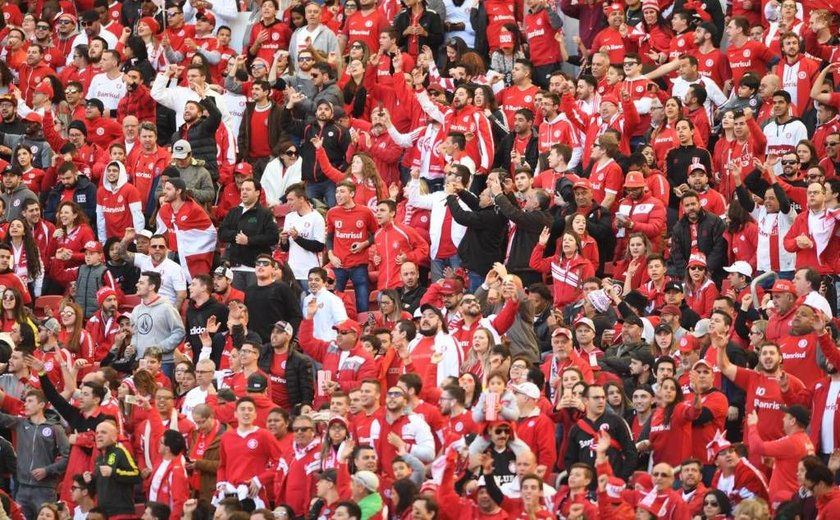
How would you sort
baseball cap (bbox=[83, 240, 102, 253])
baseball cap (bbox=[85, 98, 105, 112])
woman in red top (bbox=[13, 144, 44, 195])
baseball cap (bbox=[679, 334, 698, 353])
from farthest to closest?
1. baseball cap (bbox=[85, 98, 105, 112])
2. woman in red top (bbox=[13, 144, 44, 195])
3. baseball cap (bbox=[83, 240, 102, 253])
4. baseball cap (bbox=[679, 334, 698, 353])

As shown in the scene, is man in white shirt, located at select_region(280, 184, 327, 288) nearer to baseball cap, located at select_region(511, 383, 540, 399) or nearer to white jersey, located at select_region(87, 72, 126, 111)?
baseball cap, located at select_region(511, 383, 540, 399)

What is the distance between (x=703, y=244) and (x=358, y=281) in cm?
320

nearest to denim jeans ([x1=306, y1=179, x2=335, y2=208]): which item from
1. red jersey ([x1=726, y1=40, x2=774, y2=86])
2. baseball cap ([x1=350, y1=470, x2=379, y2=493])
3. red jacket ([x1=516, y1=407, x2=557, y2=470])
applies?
red jersey ([x1=726, y1=40, x2=774, y2=86])

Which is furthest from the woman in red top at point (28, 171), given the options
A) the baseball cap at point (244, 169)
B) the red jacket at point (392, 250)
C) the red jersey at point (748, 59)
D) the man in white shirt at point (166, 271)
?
the red jersey at point (748, 59)

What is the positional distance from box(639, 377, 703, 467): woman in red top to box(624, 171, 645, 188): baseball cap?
3.70 meters

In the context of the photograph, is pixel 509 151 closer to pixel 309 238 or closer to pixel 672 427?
pixel 309 238

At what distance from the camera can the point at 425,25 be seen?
77.9 feet

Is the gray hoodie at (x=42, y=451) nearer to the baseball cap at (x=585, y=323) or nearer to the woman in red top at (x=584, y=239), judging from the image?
the baseball cap at (x=585, y=323)

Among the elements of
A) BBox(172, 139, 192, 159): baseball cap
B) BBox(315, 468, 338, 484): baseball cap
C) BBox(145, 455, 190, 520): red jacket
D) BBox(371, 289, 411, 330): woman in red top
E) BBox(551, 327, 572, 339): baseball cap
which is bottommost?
BBox(145, 455, 190, 520): red jacket

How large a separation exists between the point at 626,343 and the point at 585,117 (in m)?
4.99

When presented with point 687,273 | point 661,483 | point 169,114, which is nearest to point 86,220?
point 169,114

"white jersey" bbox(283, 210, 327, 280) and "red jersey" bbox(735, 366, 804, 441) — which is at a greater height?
"red jersey" bbox(735, 366, 804, 441)

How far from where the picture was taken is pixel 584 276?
60.7ft

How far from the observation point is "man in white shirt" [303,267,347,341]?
708 inches
